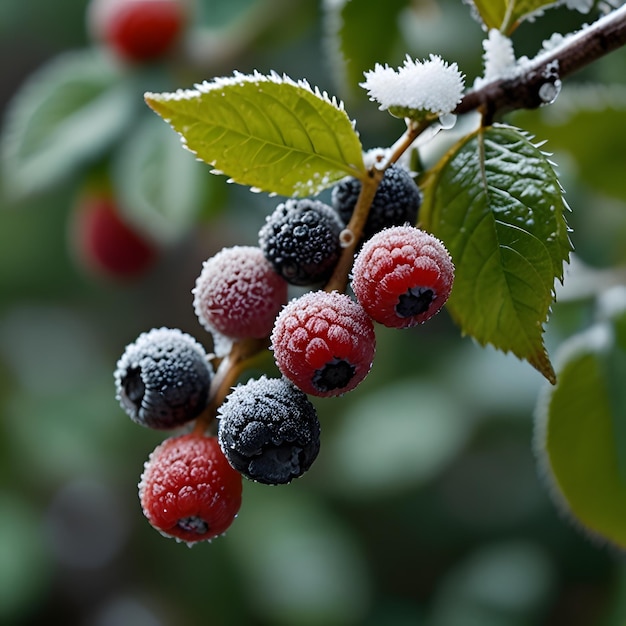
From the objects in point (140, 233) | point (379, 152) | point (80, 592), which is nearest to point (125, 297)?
point (80, 592)

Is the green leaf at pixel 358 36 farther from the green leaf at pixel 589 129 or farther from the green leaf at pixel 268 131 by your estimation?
the green leaf at pixel 268 131

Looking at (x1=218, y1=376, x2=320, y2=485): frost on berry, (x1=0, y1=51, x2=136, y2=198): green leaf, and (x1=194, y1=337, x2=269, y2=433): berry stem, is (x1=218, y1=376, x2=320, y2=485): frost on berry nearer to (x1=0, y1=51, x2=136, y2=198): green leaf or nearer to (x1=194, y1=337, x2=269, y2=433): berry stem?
(x1=194, y1=337, x2=269, y2=433): berry stem

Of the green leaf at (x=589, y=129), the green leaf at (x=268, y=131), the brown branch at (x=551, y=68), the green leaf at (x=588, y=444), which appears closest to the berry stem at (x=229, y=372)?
the green leaf at (x=268, y=131)

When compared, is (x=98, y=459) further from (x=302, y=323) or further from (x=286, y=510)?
(x=302, y=323)

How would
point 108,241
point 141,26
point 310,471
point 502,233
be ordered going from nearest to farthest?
1. point 502,233
2. point 141,26
3. point 108,241
4. point 310,471

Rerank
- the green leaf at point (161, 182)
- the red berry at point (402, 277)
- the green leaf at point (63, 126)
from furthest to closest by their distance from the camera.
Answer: the green leaf at point (63, 126) → the green leaf at point (161, 182) → the red berry at point (402, 277)

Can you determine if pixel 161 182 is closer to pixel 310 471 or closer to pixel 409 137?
pixel 409 137

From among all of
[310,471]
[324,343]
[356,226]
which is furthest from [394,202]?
[310,471]
